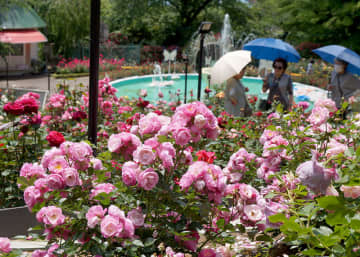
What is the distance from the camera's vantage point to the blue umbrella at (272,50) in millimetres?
7260

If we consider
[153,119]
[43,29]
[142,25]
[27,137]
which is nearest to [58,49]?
[43,29]

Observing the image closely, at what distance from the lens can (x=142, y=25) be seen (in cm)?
2495

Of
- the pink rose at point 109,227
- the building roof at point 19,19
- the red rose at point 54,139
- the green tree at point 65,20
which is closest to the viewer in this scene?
the pink rose at point 109,227

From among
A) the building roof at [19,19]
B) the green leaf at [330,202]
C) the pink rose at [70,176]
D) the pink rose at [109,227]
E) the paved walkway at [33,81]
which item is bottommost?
the paved walkway at [33,81]

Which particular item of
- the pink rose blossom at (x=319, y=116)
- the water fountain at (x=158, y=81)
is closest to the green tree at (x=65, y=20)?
the water fountain at (x=158, y=81)

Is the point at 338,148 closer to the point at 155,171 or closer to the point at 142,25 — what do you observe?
the point at 155,171

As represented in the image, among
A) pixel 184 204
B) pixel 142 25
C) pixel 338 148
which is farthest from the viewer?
pixel 142 25

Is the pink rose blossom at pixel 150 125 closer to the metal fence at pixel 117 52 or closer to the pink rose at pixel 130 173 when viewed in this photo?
the pink rose at pixel 130 173

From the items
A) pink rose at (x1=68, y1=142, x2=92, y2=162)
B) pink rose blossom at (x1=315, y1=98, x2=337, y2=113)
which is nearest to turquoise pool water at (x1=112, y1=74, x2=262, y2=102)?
pink rose blossom at (x1=315, y1=98, x2=337, y2=113)

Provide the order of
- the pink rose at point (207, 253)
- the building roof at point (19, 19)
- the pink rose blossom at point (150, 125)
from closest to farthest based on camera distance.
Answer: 1. the pink rose at point (207, 253)
2. the pink rose blossom at point (150, 125)
3. the building roof at point (19, 19)

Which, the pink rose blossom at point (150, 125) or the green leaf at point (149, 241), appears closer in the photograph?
the green leaf at point (149, 241)

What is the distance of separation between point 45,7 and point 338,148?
72.2 feet

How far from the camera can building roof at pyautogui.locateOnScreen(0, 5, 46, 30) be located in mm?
18812

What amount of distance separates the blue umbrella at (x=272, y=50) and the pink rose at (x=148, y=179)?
6002mm
